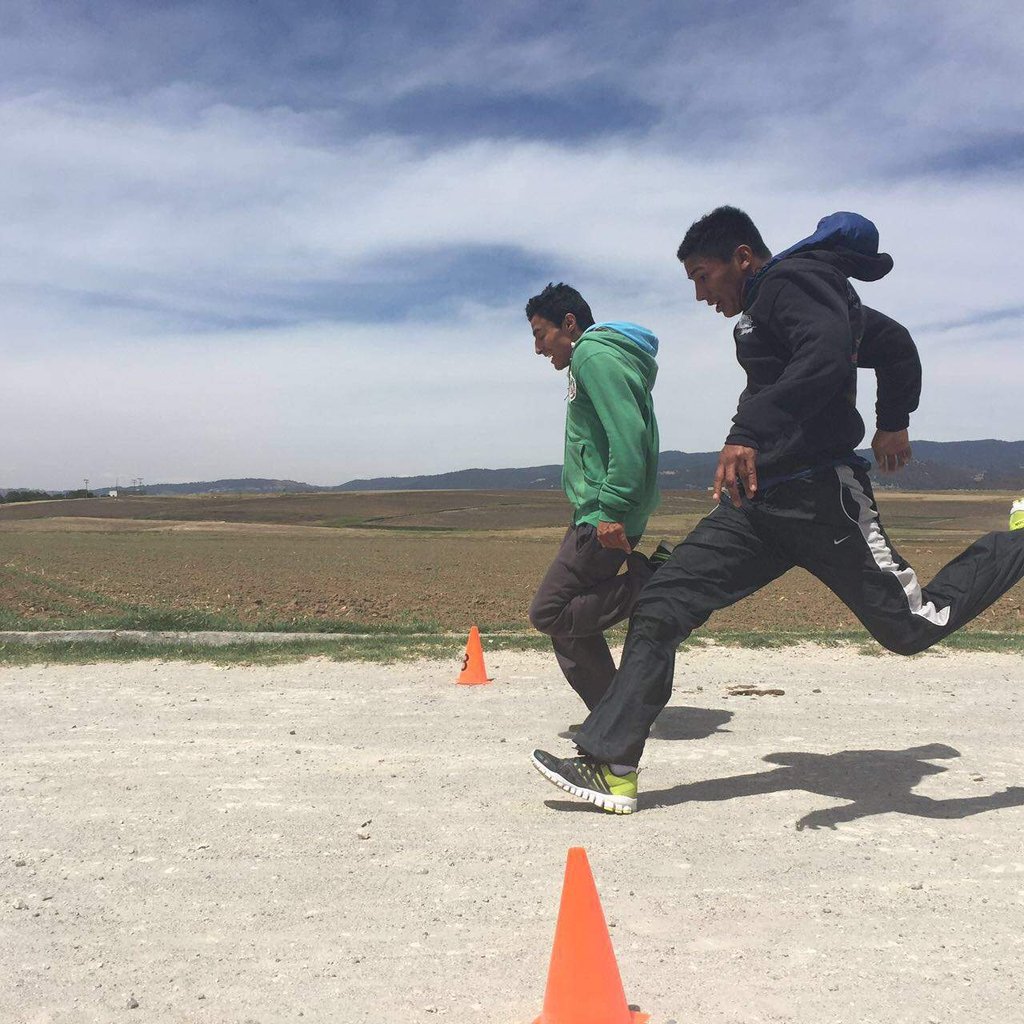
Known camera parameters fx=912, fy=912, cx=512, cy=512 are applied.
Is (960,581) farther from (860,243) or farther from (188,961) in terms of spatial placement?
(188,961)

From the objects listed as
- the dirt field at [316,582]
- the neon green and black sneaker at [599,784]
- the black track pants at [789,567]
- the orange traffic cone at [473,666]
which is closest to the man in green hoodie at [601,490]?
the black track pants at [789,567]

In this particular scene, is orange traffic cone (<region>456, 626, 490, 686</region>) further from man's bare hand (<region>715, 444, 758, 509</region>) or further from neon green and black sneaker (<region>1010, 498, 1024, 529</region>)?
Result: neon green and black sneaker (<region>1010, 498, 1024, 529</region>)

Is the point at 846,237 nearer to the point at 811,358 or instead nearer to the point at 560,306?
the point at 811,358

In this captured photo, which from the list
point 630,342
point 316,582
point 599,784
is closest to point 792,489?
point 630,342

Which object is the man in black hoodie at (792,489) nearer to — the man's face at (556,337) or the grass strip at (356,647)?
the man's face at (556,337)

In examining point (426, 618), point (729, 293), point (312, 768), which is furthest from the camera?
point (426, 618)

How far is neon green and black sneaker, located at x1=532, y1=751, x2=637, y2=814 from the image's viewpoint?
12.2ft

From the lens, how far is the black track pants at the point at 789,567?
3.55m

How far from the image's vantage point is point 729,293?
3771 mm

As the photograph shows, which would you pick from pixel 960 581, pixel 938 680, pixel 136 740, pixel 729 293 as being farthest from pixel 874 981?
pixel 938 680

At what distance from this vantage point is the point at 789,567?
3.57 m

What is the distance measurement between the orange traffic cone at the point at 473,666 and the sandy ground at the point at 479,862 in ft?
2.20

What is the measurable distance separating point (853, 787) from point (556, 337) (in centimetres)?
261

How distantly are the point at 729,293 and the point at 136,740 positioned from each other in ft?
12.6
